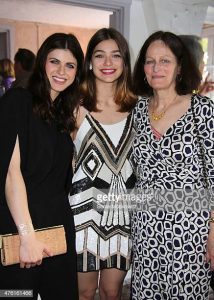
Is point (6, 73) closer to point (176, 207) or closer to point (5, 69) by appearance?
point (5, 69)

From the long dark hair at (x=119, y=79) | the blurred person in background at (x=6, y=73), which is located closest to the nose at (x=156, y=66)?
the long dark hair at (x=119, y=79)

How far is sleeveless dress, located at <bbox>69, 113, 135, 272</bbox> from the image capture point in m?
1.77

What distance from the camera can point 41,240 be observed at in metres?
1.43

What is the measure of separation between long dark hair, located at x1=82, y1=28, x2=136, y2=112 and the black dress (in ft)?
1.21

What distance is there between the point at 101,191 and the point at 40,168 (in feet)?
1.43

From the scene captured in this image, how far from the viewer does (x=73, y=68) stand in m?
1.64

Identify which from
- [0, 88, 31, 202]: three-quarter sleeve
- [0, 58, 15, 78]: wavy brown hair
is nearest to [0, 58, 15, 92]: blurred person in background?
[0, 58, 15, 78]: wavy brown hair

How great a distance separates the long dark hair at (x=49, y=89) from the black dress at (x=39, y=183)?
5 cm

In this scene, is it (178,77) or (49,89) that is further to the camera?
(178,77)

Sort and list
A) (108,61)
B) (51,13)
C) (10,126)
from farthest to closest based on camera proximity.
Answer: (51,13)
(108,61)
(10,126)

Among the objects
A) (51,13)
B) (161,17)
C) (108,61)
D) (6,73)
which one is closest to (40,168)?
(108,61)

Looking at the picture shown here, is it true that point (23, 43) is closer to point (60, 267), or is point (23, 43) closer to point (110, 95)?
point (110, 95)

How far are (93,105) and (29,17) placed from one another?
551 cm

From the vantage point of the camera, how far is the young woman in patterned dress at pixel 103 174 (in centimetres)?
177
